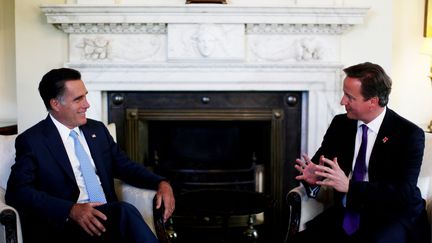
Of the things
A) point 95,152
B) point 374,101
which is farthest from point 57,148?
point 374,101

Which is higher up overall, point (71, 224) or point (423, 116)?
point (423, 116)

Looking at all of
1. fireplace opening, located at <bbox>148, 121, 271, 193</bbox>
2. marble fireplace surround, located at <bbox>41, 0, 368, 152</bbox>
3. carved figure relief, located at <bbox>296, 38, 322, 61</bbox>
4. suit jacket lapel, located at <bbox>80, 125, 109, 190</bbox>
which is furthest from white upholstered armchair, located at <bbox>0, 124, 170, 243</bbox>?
carved figure relief, located at <bbox>296, 38, 322, 61</bbox>

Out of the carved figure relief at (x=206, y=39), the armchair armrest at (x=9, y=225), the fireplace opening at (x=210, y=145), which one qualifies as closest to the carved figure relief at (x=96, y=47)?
the carved figure relief at (x=206, y=39)

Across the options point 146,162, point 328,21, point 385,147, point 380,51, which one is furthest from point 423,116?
point 146,162

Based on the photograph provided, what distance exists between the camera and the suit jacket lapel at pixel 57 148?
2350mm

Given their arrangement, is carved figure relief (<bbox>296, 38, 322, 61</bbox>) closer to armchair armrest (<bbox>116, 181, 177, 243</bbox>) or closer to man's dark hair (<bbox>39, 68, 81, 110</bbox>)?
armchair armrest (<bbox>116, 181, 177, 243</bbox>)

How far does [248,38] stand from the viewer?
338 cm

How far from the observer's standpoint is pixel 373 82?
88.4 inches

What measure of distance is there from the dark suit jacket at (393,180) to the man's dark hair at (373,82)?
0.35 ft

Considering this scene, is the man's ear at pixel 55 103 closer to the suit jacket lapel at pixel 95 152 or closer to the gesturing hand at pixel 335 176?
the suit jacket lapel at pixel 95 152

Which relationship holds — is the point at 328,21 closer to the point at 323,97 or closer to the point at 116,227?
the point at 323,97

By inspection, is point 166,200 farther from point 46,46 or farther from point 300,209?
point 46,46

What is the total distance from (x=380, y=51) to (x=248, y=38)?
825mm

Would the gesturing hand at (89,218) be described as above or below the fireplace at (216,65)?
below
